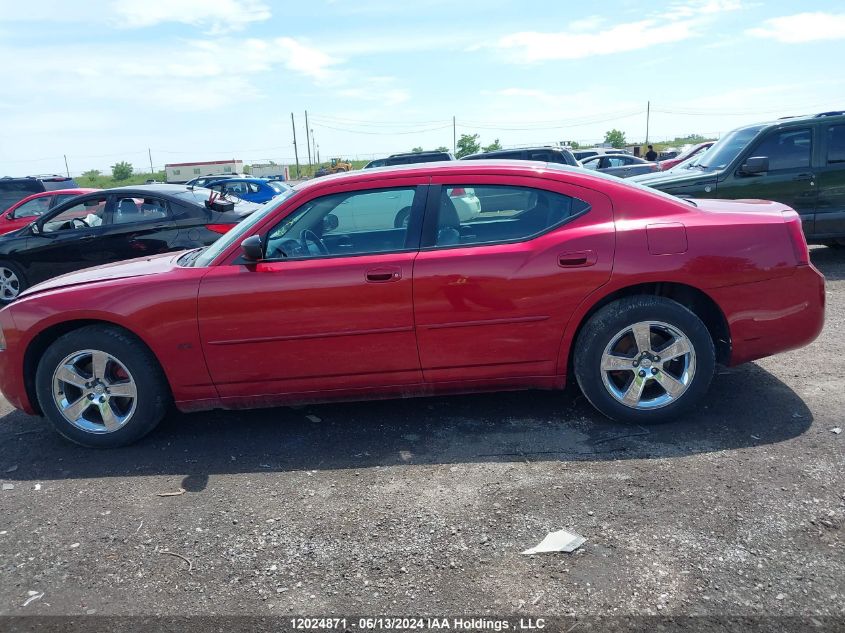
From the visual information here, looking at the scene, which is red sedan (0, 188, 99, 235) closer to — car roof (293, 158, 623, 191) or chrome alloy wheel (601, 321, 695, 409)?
car roof (293, 158, 623, 191)

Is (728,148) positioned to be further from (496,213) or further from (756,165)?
(496,213)

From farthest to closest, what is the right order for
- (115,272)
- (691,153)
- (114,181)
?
(114,181), (691,153), (115,272)

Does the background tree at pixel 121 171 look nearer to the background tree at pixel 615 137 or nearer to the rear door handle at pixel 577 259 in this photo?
the background tree at pixel 615 137

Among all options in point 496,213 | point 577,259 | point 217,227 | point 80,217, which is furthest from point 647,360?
point 80,217

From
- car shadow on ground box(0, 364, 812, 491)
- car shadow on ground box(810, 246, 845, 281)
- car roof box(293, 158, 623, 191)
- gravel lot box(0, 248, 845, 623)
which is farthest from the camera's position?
car shadow on ground box(810, 246, 845, 281)

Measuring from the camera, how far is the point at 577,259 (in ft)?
12.5

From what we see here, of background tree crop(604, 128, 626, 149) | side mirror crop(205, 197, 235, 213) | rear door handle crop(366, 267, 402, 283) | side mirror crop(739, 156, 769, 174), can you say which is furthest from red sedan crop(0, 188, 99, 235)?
background tree crop(604, 128, 626, 149)

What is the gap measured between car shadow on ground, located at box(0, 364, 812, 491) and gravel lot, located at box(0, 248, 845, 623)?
0.06 feet

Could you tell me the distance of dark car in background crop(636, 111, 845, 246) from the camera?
7980 mm

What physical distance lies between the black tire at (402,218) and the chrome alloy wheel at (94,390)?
188 centimetres

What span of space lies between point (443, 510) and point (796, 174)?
23.4 ft

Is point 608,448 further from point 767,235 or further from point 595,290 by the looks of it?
point 767,235

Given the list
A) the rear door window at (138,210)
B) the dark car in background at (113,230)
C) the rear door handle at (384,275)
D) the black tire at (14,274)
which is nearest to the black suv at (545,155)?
the dark car in background at (113,230)

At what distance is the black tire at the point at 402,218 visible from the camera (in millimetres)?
4004
